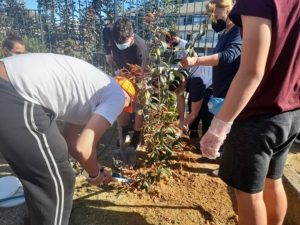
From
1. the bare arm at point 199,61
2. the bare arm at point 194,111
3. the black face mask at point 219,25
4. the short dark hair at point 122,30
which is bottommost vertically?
the bare arm at point 194,111

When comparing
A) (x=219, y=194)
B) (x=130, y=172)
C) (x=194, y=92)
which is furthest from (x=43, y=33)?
(x=219, y=194)

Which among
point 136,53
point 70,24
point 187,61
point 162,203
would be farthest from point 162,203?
point 70,24

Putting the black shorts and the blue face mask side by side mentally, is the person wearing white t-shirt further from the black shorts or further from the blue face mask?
the blue face mask

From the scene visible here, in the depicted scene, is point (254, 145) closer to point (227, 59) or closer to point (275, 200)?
point (275, 200)

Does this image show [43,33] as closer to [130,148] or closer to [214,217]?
[130,148]

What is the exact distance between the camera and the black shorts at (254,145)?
1.56 metres

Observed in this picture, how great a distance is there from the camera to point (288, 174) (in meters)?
2.57

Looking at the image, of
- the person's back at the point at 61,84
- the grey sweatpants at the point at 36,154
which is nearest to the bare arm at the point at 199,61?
the person's back at the point at 61,84

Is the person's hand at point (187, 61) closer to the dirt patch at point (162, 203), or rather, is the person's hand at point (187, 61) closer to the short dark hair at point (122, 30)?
the dirt patch at point (162, 203)

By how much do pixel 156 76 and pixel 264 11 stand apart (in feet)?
4.24

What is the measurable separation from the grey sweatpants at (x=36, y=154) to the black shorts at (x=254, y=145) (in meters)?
0.84

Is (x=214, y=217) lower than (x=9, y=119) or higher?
lower

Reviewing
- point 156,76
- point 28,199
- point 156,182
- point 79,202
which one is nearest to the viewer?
point 28,199

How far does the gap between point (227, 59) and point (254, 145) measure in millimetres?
1364
